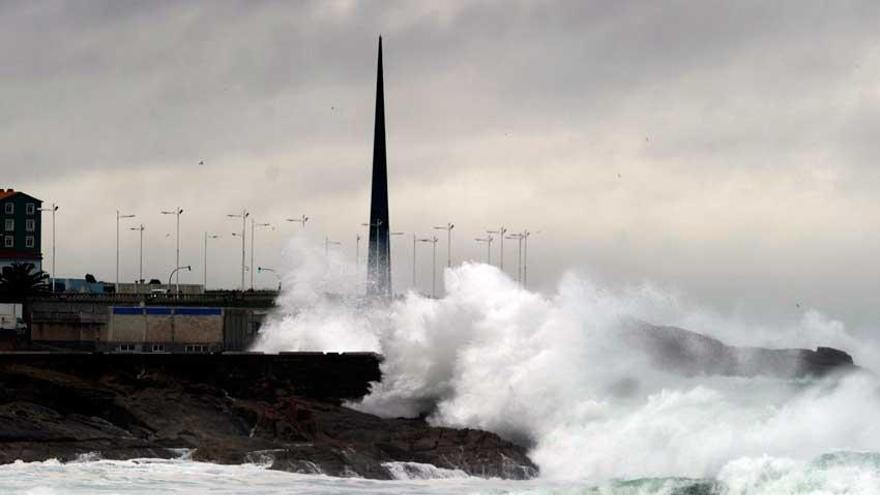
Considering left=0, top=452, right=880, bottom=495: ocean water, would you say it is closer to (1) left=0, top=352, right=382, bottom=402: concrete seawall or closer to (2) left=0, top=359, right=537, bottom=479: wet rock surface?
(2) left=0, top=359, right=537, bottom=479: wet rock surface

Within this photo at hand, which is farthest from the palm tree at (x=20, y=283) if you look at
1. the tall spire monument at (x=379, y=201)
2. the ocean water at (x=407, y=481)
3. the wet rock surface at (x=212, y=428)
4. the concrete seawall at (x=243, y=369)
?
the ocean water at (x=407, y=481)

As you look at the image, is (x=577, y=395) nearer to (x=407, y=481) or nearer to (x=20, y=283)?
(x=407, y=481)

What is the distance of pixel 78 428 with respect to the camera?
110ft

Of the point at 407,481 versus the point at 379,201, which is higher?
the point at 379,201

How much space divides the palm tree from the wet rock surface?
23392mm

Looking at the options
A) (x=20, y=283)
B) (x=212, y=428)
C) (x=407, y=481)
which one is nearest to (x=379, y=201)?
(x=20, y=283)

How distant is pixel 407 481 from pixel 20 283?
34.4m

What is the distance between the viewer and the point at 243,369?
128 ft

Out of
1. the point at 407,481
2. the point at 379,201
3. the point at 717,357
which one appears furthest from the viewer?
the point at 379,201

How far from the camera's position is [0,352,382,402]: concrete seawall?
3850 centimetres

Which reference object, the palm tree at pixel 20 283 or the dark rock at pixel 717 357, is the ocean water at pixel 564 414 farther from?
the palm tree at pixel 20 283

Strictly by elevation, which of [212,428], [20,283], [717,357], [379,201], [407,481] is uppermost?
[379,201]

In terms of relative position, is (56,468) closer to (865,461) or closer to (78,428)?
(78,428)

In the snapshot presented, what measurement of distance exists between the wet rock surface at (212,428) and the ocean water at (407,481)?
62 centimetres
